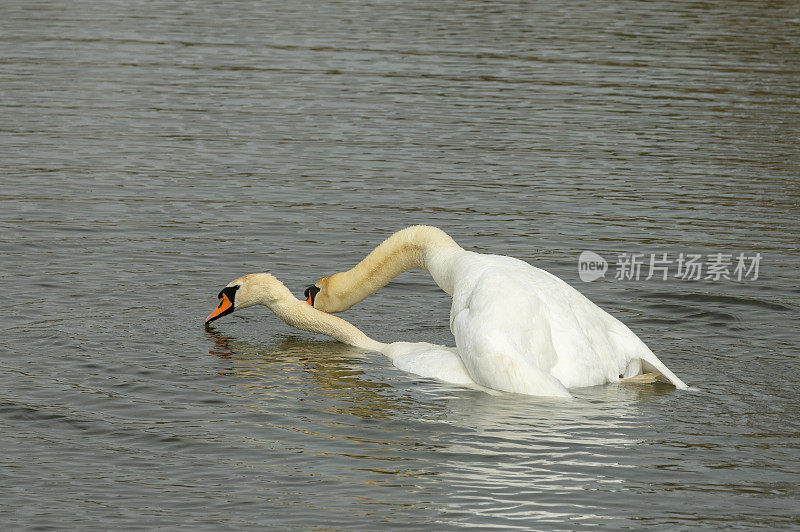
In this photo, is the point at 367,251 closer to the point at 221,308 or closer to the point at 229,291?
the point at 229,291

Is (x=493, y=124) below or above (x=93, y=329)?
above

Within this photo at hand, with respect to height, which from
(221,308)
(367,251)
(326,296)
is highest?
(367,251)

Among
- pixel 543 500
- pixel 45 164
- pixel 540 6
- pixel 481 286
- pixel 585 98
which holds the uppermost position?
pixel 540 6

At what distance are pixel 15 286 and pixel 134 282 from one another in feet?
4.03

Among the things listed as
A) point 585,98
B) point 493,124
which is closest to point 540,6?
point 585,98

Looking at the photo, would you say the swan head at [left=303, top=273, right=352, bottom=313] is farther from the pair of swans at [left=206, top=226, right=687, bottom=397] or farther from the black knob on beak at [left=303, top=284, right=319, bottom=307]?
the pair of swans at [left=206, top=226, right=687, bottom=397]

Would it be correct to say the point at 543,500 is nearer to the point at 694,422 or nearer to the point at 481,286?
the point at 694,422

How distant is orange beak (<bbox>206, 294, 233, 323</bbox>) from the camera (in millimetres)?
13133

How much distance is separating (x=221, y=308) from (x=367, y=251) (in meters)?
3.05

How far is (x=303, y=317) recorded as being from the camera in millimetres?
13172

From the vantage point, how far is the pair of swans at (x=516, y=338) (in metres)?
10.4

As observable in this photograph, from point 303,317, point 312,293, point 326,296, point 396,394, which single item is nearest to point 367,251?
point 312,293

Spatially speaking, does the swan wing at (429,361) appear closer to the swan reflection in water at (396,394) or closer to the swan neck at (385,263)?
the swan reflection in water at (396,394)

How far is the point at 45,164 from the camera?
769 inches
